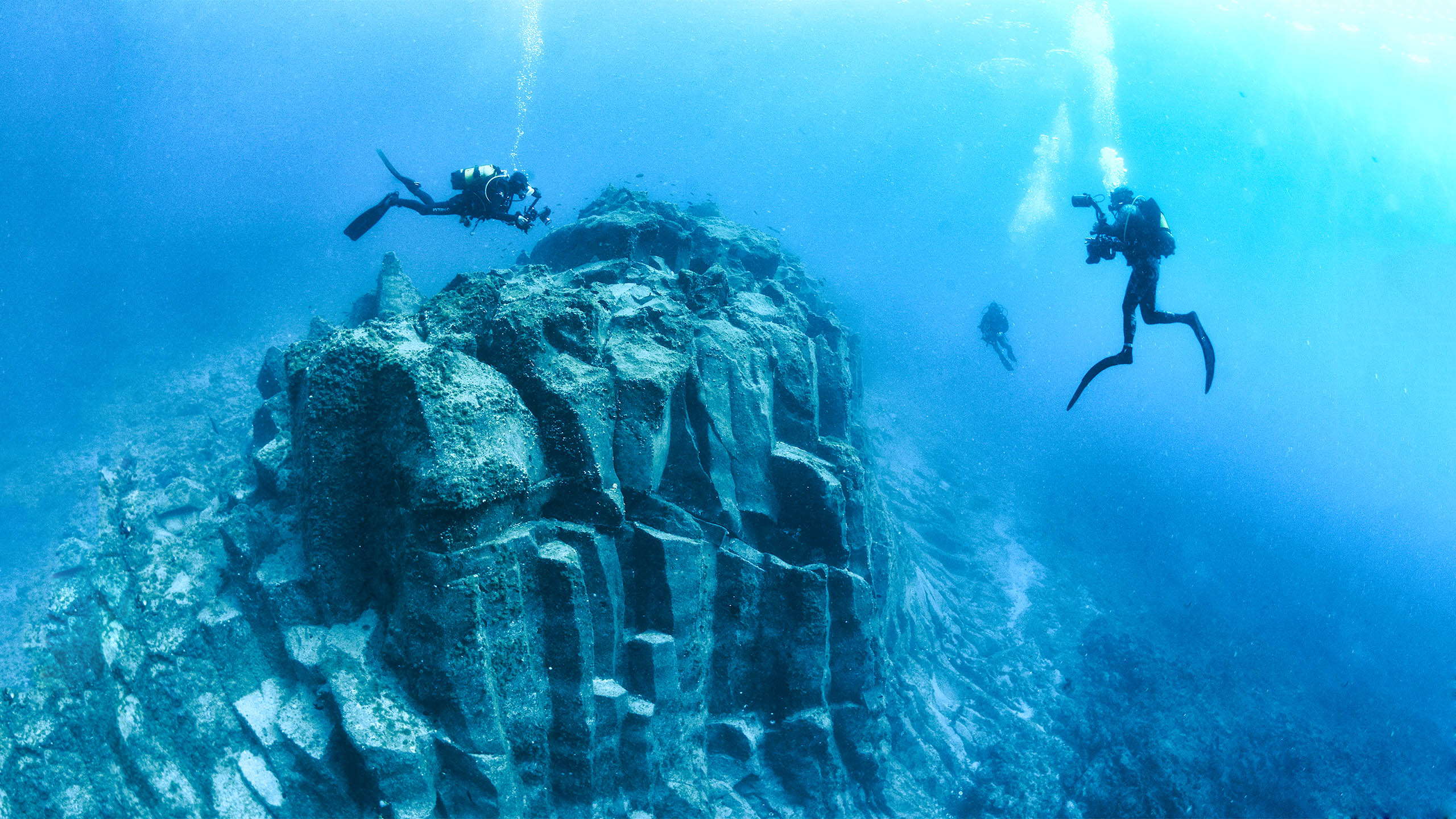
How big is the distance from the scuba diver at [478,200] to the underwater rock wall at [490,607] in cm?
156

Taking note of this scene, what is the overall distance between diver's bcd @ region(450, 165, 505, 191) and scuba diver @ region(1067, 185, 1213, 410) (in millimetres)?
10436

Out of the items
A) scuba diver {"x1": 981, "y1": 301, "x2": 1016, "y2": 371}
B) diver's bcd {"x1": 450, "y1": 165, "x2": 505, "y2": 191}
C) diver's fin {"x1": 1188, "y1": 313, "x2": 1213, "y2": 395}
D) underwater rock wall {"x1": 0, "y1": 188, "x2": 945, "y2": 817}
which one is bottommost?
underwater rock wall {"x1": 0, "y1": 188, "x2": 945, "y2": 817}

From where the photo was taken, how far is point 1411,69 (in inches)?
2928

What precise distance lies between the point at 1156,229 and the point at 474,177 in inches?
465

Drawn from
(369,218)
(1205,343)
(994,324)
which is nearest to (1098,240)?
(1205,343)

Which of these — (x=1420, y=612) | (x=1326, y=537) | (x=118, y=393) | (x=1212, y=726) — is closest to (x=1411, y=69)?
(x=1326, y=537)

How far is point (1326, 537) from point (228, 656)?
58.2 meters

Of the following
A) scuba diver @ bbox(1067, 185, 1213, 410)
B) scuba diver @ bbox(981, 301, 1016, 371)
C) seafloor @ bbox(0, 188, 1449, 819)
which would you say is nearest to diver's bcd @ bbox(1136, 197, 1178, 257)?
scuba diver @ bbox(1067, 185, 1213, 410)

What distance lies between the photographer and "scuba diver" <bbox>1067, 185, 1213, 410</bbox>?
29.1ft

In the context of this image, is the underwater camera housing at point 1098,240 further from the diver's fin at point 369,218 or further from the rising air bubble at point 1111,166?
the diver's fin at point 369,218

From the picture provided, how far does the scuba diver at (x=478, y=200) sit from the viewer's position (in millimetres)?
10211

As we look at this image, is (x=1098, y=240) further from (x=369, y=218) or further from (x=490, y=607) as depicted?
(x=369, y=218)

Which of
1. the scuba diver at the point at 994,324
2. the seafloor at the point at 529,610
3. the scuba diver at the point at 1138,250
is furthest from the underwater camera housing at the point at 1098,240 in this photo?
the scuba diver at the point at 994,324

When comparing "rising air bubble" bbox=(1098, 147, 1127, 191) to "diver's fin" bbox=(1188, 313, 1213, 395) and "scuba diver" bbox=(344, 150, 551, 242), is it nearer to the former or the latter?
"diver's fin" bbox=(1188, 313, 1213, 395)
